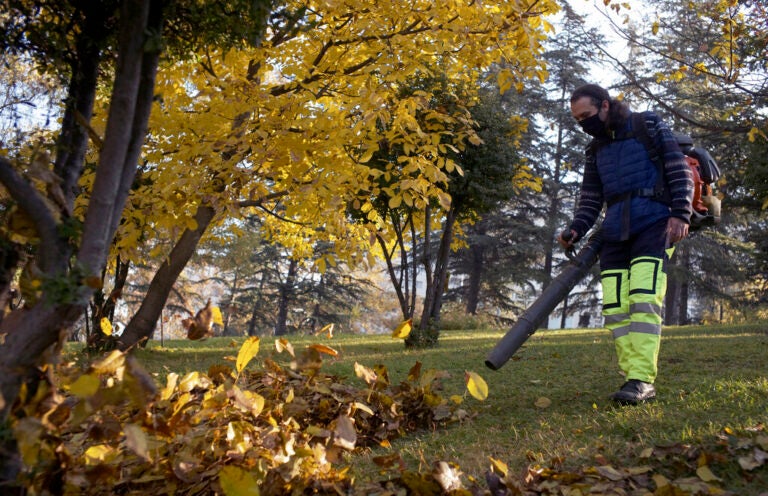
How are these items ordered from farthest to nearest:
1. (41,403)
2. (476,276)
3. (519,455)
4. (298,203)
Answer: (476,276)
(298,203)
(519,455)
(41,403)

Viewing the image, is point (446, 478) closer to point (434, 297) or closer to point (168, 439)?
point (168, 439)

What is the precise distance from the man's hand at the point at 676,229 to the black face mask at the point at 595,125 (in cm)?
75

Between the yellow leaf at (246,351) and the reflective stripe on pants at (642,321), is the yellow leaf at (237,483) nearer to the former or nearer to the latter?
the yellow leaf at (246,351)

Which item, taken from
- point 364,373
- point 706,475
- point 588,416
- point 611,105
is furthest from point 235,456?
point 611,105

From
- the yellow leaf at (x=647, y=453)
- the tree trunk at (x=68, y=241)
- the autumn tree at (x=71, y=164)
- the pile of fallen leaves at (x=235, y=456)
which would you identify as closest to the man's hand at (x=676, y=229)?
the pile of fallen leaves at (x=235, y=456)

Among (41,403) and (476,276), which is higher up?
(476,276)

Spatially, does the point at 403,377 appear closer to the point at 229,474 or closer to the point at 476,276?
the point at 229,474

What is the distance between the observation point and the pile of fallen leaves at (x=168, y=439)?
158 centimetres

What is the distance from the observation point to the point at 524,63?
165 inches

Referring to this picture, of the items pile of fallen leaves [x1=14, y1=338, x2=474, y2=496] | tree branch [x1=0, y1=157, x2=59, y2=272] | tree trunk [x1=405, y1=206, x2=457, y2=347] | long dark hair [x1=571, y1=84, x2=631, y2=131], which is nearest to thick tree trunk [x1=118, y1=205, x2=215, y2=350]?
tree trunk [x1=405, y1=206, x2=457, y2=347]

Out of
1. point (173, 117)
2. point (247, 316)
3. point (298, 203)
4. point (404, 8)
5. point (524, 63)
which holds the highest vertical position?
point (404, 8)

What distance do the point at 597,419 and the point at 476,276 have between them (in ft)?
77.7

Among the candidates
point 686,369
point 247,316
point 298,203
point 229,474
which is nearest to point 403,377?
point 298,203

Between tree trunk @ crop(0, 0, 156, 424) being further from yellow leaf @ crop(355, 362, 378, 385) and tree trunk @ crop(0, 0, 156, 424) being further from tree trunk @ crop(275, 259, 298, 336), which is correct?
tree trunk @ crop(275, 259, 298, 336)
